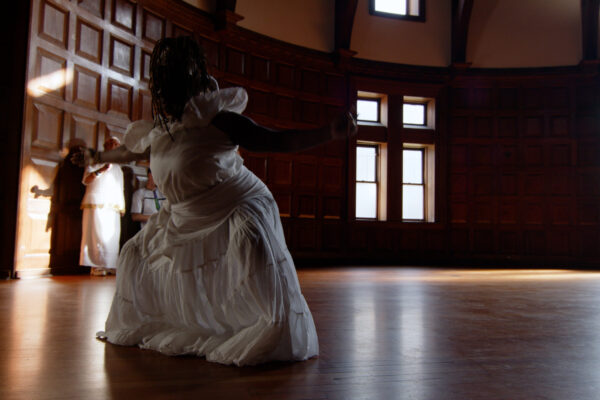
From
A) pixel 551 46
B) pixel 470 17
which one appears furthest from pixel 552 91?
pixel 470 17

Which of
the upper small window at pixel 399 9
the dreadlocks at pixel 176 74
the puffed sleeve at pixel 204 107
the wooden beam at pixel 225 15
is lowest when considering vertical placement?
the puffed sleeve at pixel 204 107

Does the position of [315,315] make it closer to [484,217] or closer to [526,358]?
[526,358]

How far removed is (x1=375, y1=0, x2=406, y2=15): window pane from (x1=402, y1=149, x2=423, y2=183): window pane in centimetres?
288

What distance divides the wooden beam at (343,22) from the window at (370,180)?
198 cm

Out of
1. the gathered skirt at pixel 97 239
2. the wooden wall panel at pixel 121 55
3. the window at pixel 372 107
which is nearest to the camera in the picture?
the gathered skirt at pixel 97 239

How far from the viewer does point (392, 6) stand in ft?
32.2

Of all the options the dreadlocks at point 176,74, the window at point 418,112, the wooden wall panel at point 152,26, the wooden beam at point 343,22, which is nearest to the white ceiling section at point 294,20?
the wooden beam at point 343,22

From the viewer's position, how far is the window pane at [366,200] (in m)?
9.42

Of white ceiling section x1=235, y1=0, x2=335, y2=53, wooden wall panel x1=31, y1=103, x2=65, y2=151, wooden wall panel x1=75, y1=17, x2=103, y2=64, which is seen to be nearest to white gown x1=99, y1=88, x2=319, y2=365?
wooden wall panel x1=31, y1=103, x2=65, y2=151

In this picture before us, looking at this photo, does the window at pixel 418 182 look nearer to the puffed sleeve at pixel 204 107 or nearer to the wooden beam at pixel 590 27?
the wooden beam at pixel 590 27

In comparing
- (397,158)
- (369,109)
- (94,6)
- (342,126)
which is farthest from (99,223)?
(369,109)

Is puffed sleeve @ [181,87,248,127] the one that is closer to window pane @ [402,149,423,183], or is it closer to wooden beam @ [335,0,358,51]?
wooden beam @ [335,0,358,51]

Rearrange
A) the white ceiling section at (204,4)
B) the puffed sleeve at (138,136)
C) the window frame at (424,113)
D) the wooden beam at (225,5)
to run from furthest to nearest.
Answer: the window frame at (424,113)
the wooden beam at (225,5)
the white ceiling section at (204,4)
the puffed sleeve at (138,136)

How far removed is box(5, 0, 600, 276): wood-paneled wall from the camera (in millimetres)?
8406
